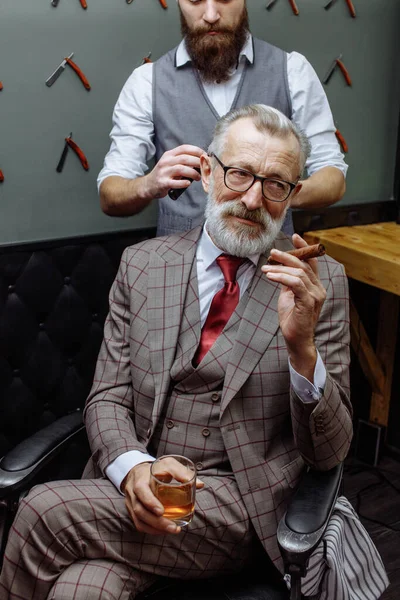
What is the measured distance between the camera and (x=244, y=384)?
1830 millimetres

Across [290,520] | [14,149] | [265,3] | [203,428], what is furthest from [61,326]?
[265,3]

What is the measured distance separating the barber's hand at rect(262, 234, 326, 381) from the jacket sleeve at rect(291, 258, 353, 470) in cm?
8

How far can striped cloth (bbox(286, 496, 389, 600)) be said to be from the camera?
166 centimetres

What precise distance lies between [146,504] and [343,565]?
516mm

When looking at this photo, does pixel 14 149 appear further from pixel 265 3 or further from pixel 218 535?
pixel 218 535

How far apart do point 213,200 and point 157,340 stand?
39 cm

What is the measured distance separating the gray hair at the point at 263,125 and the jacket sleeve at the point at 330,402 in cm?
34

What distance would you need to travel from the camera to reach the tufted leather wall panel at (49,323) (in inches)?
94.4

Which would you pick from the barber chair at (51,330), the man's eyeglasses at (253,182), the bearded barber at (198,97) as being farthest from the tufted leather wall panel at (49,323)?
the man's eyeglasses at (253,182)

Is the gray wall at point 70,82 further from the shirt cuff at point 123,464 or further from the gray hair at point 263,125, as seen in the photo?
the shirt cuff at point 123,464

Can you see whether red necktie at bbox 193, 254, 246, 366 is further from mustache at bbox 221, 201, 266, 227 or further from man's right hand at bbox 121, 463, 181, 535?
man's right hand at bbox 121, 463, 181, 535

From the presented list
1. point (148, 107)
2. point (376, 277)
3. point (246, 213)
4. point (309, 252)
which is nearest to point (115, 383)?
point (246, 213)

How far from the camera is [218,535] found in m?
1.73

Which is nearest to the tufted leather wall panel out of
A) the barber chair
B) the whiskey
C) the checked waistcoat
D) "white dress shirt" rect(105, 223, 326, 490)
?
the barber chair
